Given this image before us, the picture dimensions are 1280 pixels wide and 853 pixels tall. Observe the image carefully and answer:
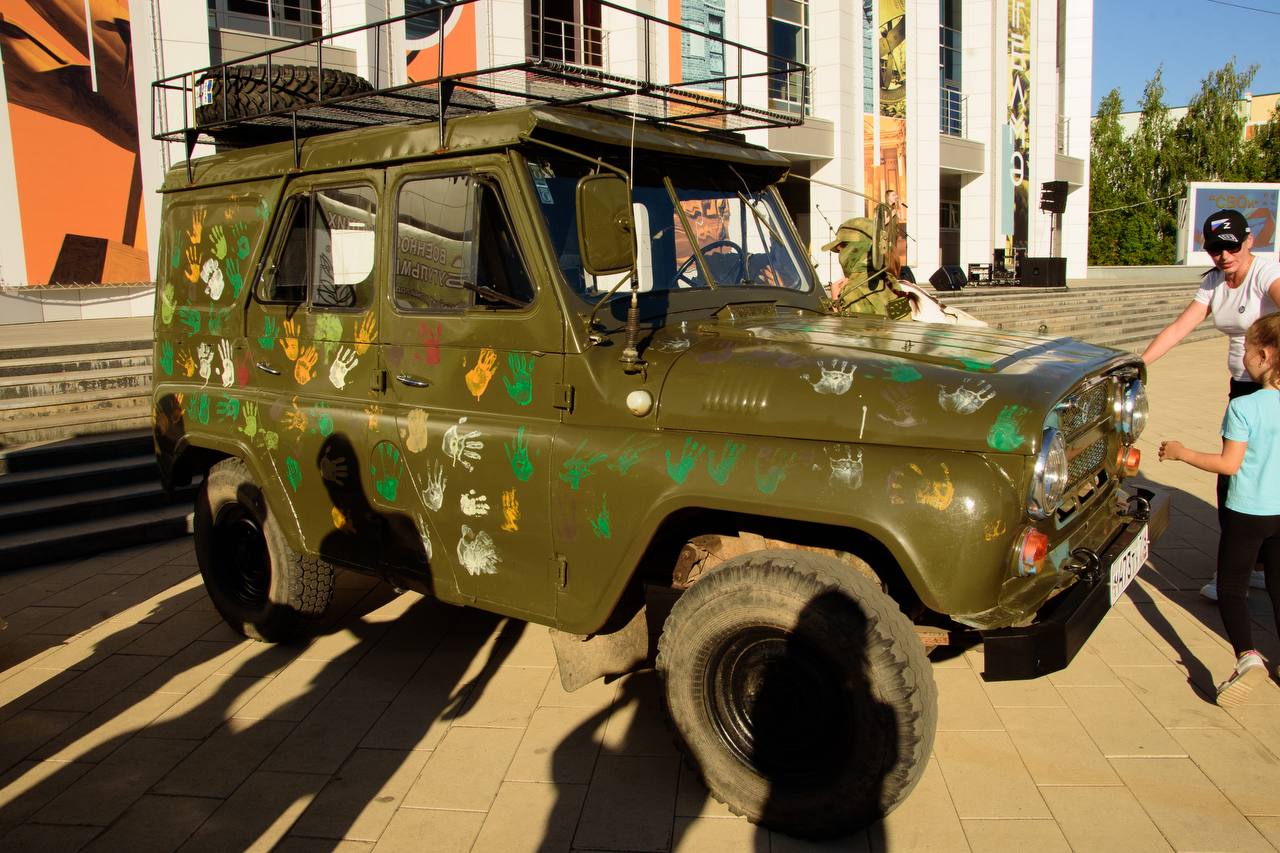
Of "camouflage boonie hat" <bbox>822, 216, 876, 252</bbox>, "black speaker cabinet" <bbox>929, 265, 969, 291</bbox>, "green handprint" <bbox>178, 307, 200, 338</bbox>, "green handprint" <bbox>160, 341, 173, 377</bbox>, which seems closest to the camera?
"green handprint" <bbox>178, 307, 200, 338</bbox>

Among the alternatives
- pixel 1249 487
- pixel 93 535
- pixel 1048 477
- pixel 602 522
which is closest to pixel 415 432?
pixel 602 522

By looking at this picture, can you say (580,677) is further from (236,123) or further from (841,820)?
(236,123)

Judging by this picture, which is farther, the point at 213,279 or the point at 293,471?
the point at 213,279

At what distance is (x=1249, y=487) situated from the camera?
161 inches

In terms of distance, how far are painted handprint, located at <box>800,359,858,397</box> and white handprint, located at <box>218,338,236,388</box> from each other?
9.52 ft

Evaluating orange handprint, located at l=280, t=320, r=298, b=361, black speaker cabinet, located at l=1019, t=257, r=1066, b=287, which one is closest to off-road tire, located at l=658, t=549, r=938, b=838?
orange handprint, located at l=280, t=320, r=298, b=361

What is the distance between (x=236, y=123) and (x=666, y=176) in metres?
2.18

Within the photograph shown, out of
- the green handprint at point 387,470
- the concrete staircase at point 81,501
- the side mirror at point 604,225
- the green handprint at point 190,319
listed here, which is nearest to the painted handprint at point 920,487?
the side mirror at point 604,225

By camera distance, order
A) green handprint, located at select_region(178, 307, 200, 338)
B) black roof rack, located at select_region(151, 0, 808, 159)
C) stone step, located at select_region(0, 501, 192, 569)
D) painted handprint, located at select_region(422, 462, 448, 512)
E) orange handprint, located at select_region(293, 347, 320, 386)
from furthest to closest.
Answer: stone step, located at select_region(0, 501, 192, 569) < green handprint, located at select_region(178, 307, 200, 338) < orange handprint, located at select_region(293, 347, 320, 386) < black roof rack, located at select_region(151, 0, 808, 159) < painted handprint, located at select_region(422, 462, 448, 512)

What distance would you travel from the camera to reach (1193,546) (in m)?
6.35

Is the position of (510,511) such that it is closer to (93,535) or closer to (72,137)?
(93,535)

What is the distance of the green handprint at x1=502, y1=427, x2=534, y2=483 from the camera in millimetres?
3623

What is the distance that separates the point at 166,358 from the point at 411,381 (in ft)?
6.43

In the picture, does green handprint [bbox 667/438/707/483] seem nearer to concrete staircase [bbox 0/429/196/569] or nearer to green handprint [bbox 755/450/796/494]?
green handprint [bbox 755/450/796/494]
